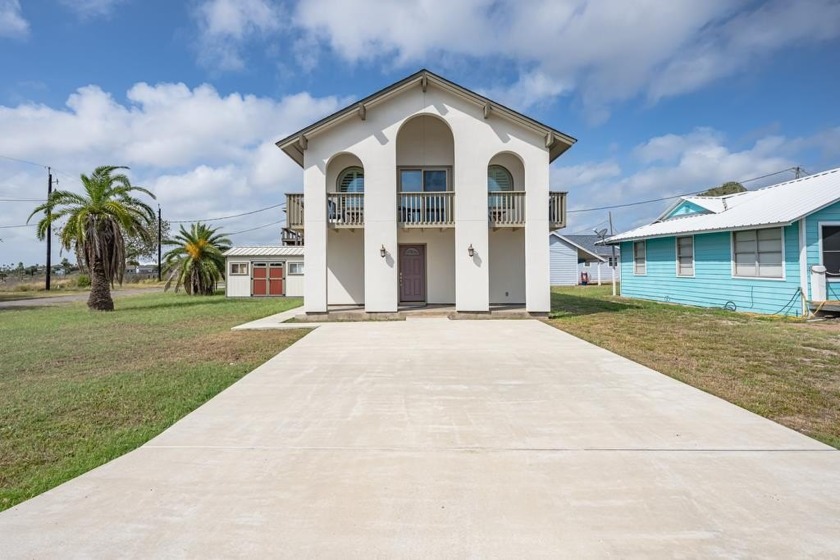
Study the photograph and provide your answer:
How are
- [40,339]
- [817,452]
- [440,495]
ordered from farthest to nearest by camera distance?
[40,339] → [817,452] → [440,495]

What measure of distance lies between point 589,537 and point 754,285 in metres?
15.0

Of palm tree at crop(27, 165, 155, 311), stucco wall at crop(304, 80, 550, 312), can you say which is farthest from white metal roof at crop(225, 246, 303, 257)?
stucco wall at crop(304, 80, 550, 312)

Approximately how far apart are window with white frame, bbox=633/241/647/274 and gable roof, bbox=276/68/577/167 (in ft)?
30.9

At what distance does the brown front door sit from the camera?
15852 millimetres

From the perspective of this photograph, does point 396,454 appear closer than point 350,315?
Yes

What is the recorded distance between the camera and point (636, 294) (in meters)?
21.2

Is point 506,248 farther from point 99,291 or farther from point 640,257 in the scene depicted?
point 99,291

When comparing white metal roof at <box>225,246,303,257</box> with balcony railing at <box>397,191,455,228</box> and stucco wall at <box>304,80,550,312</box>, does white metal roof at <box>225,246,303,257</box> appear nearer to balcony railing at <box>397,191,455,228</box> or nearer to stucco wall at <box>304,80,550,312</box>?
stucco wall at <box>304,80,550,312</box>

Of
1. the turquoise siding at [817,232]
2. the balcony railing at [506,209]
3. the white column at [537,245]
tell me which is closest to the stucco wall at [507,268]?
the balcony railing at [506,209]

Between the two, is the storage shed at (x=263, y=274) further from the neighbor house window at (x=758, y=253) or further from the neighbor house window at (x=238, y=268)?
the neighbor house window at (x=758, y=253)

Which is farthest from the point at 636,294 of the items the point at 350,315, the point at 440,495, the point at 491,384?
the point at 440,495

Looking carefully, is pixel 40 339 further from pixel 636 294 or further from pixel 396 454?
pixel 636 294

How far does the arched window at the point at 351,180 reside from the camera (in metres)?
15.2

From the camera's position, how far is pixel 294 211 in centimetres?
1384
